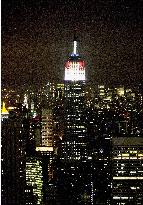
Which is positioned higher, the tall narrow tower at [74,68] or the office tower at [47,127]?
the tall narrow tower at [74,68]

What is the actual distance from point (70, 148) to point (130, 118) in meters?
0.96

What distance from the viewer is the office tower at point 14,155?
2.85 metres


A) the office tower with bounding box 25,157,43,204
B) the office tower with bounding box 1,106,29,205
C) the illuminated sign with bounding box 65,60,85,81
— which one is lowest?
the office tower with bounding box 25,157,43,204

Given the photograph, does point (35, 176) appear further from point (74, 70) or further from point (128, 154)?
point (74, 70)

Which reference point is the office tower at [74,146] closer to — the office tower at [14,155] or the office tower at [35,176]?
the office tower at [35,176]

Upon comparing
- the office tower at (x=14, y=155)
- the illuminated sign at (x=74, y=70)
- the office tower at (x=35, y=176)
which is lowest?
the office tower at (x=35, y=176)

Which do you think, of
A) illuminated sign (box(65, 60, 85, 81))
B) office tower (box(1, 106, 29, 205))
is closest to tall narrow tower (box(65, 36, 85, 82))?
illuminated sign (box(65, 60, 85, 81))

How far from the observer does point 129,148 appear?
12.2ft

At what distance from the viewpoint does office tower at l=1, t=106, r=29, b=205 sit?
2852 mm

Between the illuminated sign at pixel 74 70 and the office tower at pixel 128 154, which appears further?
the illuminated sign at pixel 74 70

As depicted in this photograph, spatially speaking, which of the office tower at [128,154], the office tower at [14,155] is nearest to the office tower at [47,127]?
the office tower at [14,155]

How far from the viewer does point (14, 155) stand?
10.8ft

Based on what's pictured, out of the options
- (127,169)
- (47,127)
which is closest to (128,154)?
(127,169)

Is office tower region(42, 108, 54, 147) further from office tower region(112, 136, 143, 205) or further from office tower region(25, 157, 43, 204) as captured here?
office tower region(112, 136, 143, 205)
